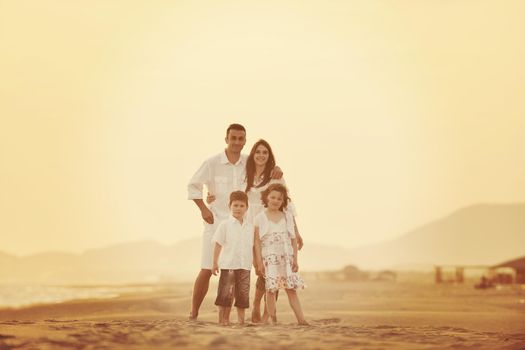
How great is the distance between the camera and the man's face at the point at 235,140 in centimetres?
1109

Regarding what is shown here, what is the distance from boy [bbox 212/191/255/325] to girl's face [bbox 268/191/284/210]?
32 cm

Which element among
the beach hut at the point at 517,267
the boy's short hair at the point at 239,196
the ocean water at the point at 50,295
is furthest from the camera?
the beach hut at the point at 517,267

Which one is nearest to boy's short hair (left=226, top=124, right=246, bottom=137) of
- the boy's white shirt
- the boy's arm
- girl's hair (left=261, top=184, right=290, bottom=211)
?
girl's hair (left=261, top=184, right=290, bottom=211)

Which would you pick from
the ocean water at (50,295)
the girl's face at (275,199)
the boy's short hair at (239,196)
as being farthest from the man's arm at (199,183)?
the ocean water at (50,295)

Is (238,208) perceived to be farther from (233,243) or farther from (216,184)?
Answer: (216,184)

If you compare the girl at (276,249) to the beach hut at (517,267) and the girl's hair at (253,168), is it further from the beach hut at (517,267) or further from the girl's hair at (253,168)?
the beach hut at (517,267)

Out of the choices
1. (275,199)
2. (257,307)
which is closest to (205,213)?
(275,199)

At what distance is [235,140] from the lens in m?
11.1

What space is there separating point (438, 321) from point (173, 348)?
8.98m

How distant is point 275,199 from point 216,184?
1.02 m

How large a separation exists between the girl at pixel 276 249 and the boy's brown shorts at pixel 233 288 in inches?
11.1

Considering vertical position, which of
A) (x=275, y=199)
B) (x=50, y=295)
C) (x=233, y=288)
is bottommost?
(x=233, y=288)

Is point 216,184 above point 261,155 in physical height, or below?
below

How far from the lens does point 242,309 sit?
10.5 meters
